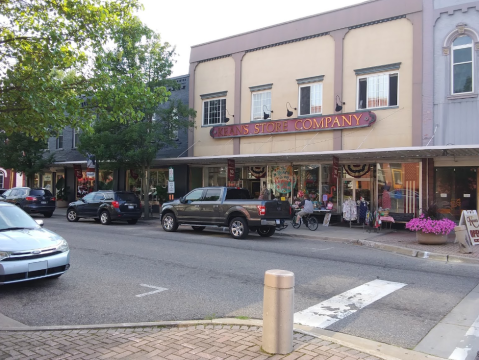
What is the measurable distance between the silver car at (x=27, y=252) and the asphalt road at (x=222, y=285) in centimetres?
41

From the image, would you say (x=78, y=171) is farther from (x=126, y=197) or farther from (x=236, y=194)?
(x=236, y=194)

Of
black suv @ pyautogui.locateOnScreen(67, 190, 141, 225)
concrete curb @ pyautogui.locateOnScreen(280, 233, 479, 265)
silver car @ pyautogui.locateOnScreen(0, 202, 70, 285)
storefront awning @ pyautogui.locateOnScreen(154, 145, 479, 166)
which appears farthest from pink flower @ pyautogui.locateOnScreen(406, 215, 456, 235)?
black suv @ pyautogui.locateOnScreen(67, 190, 141, 225)

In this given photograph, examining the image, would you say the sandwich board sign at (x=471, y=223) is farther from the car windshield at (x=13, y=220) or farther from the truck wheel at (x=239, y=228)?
the car windshield at (x=13, y=220)

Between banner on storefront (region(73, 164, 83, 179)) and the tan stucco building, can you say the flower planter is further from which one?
banner on storefront (region(73, 164, 83, 179))

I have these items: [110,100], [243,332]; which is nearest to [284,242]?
[110,100]

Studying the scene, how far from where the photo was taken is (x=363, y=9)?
17.6 metres

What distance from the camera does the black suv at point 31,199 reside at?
2258 centimetres

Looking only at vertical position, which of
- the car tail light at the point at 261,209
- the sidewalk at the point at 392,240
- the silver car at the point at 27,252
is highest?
the car tail light at the point at 261,209

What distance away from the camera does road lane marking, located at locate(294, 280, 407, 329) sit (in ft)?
18.9

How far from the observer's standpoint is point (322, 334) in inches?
201

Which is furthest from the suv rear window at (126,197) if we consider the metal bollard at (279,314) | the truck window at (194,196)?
the metal bollard at (279,314)

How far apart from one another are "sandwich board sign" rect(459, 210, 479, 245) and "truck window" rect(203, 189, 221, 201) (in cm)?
799

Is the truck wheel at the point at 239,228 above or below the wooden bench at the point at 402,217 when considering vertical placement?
below

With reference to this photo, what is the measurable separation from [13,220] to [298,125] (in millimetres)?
13547
